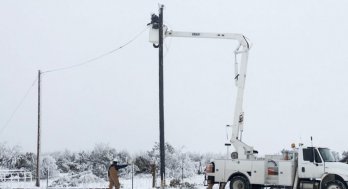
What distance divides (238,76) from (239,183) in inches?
200

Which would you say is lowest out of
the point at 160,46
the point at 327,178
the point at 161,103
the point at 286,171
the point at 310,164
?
the point at 327,178

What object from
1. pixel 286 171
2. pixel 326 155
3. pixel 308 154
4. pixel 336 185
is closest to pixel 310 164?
pixel 308 154

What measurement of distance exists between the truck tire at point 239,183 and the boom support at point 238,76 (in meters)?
1.19

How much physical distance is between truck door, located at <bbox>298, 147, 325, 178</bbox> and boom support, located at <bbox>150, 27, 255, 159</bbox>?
2489 millimetres

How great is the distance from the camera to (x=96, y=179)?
3606 cm

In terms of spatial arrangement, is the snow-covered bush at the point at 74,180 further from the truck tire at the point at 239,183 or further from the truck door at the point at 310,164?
the truck door at the point at 310,164

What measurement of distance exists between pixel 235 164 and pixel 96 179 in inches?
642

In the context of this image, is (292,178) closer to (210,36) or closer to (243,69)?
(243,69)

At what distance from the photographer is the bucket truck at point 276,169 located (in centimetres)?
2086

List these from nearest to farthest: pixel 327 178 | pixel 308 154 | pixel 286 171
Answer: pixel 327 178, pixel 286 171, pixel 308 154

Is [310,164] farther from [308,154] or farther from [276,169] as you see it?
[276,169]

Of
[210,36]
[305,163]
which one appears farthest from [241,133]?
[210,36]

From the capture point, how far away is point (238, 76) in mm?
24203

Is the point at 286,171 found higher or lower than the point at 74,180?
higher
